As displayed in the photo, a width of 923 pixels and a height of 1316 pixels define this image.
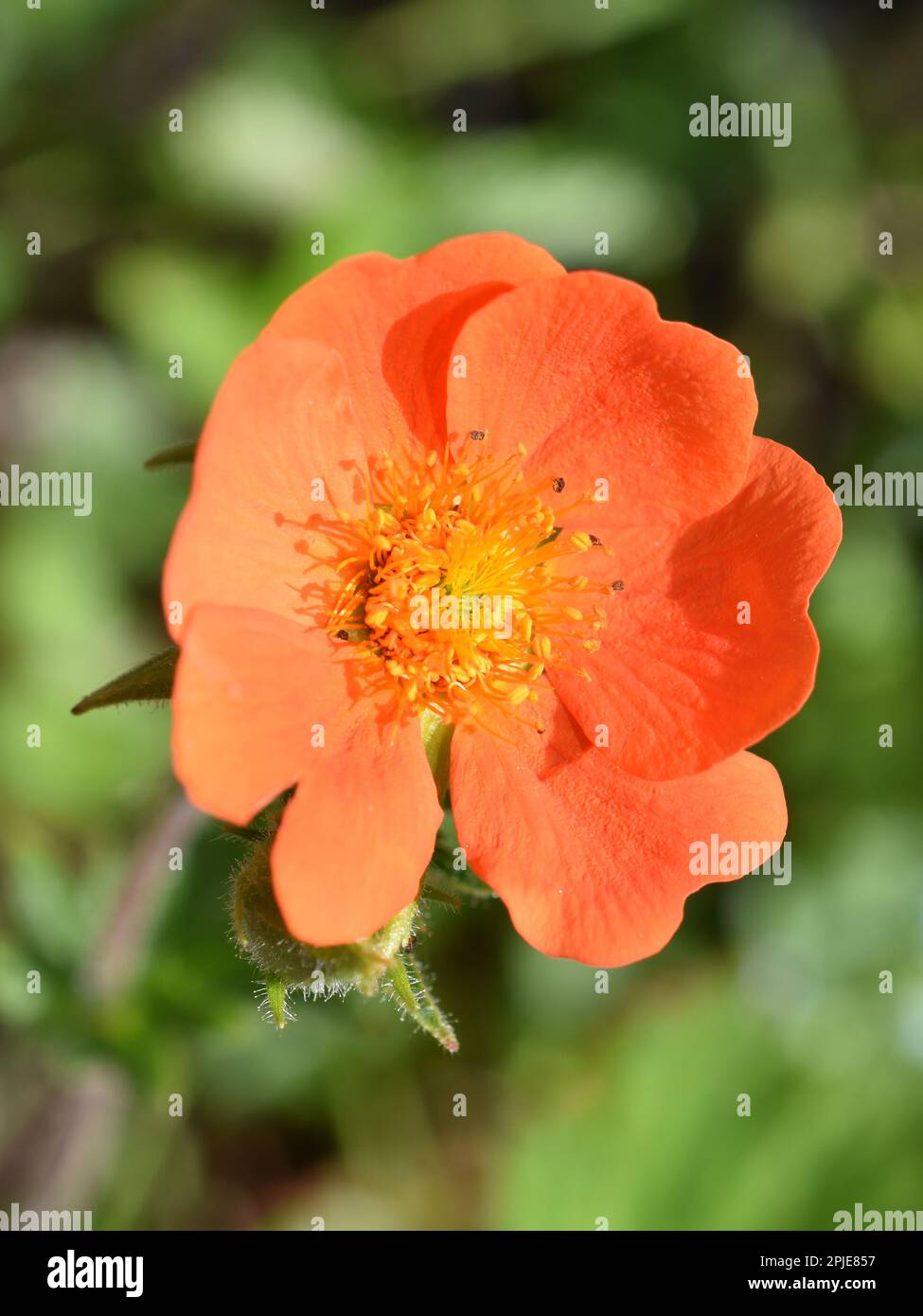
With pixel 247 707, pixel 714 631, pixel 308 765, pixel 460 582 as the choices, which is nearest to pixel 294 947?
pixel 308 765

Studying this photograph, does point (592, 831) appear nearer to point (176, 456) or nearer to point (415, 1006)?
point (415, 1006)

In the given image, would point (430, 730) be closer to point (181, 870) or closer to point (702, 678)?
point (702, 678)

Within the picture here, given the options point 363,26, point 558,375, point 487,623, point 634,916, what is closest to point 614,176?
point 363,26

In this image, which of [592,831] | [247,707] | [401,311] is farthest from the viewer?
A: [592,831]

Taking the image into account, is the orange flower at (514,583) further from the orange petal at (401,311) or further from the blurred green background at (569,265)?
the blurred green background at (569,265)

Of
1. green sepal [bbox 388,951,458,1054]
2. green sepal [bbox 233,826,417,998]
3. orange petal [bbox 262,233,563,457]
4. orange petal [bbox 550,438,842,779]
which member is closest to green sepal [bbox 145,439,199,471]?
orange petal [bbox 262,233,563,457]

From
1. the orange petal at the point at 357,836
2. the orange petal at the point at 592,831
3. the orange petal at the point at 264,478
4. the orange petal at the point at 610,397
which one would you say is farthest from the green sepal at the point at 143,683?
the orange petal at the point at 610,397

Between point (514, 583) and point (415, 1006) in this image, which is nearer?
point (415, 1006)

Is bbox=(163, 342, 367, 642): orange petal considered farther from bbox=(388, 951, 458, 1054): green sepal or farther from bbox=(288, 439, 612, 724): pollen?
bbox=(388, 951, 458, 1054): green sepal
